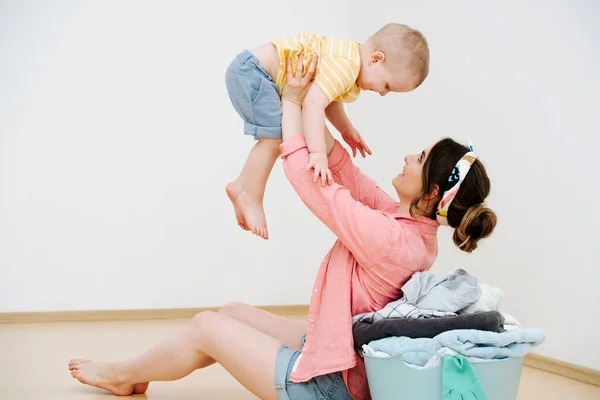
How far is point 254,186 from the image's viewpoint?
2283mm

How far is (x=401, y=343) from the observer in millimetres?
1810

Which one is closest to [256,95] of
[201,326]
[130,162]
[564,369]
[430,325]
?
[201,326]

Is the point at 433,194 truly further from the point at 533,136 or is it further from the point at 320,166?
the point at 533,136

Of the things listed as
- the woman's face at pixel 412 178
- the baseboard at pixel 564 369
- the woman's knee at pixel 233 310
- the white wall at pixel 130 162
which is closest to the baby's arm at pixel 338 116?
the woman's face at pixel 412 178

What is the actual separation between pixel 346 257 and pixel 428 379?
42 cm

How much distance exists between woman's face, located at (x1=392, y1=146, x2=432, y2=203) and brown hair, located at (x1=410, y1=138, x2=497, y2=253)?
19mm

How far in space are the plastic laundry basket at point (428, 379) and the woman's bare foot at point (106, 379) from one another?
0.95 m

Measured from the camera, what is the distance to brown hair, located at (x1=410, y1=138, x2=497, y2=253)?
1.94m

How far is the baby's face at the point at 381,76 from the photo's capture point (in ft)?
6.77

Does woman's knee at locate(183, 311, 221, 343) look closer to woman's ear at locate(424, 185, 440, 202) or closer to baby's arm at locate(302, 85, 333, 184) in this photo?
baby's arm at locate(302, 85, 333, 184)

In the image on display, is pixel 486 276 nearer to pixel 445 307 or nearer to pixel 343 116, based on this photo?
pixel 343 116

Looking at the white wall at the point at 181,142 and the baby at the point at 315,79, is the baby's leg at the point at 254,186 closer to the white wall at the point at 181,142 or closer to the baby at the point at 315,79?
the baby at the point at 315,79

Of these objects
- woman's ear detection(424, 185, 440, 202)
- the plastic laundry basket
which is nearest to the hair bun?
woman's ear detection(424, 185, 440, 202)

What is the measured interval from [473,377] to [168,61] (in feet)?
10.4
